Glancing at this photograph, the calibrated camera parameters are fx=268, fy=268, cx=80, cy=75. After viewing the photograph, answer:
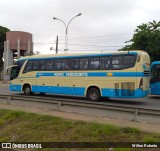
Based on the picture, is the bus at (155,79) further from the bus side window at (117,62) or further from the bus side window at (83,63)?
the bus side window at (83,63)

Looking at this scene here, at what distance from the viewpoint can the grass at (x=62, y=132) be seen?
706cm

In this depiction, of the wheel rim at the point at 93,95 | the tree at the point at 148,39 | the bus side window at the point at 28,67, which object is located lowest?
the wheel rim at the point at 93,95

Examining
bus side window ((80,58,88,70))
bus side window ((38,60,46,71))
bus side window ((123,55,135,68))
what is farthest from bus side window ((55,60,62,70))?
bus side window ((123,55,135,68))

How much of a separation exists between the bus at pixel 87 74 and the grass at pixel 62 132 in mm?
6769

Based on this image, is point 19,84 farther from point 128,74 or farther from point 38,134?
point 38,134

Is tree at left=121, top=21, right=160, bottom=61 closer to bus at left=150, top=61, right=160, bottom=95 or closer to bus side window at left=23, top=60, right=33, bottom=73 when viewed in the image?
bus at left=150, top=61, right=160, bottom=95

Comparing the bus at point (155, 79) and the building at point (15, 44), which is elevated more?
the building at point (15, 44)

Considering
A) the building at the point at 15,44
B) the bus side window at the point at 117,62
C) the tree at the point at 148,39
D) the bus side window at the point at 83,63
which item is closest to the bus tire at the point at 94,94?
the bus side window at the point at 83,63

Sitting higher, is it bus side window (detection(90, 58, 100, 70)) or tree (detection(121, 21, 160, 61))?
tree (detection(121, 21, 160, 61))

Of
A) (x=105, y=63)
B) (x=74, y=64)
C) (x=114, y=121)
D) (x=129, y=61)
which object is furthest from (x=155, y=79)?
(x=114, y=121)

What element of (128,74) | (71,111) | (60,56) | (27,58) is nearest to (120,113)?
(71,111)

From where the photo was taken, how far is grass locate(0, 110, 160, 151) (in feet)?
23.2

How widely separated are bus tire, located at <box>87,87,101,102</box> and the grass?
687cm

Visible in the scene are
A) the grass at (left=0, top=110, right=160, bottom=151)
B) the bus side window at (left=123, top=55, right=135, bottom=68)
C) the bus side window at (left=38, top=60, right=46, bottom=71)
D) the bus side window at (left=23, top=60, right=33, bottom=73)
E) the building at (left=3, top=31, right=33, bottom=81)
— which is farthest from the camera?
the building at (left=3, top=31, right=33, bottom=81)
